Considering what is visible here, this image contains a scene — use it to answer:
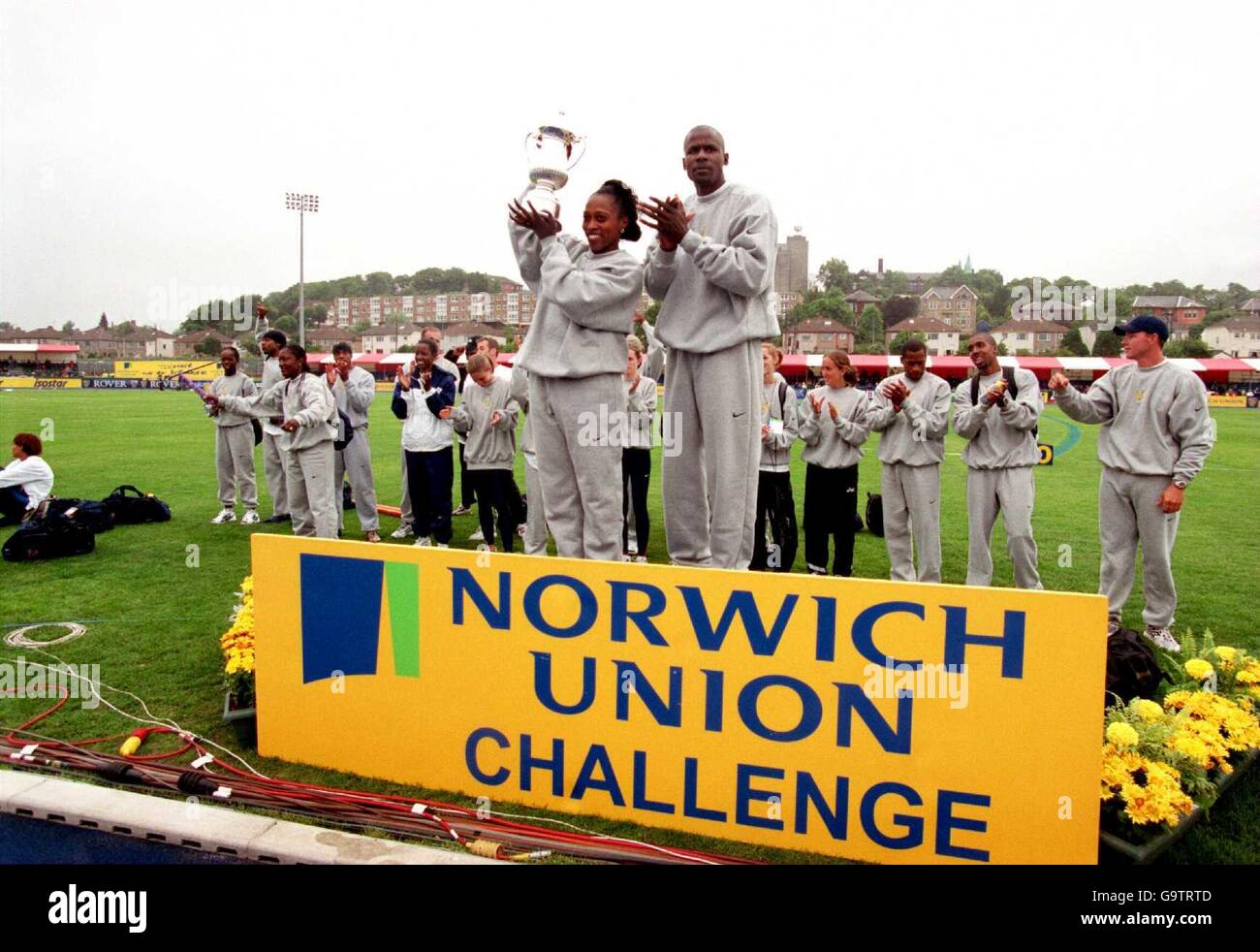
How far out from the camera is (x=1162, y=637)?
226 inches

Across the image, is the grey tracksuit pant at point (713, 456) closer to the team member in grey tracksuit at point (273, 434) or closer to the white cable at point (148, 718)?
the white cable at point (148, 718)

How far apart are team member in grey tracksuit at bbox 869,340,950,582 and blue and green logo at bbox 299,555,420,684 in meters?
4.09

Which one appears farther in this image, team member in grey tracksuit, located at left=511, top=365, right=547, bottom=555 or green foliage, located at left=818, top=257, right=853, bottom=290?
green foliage, located at left=818, top=257, right=853, bottom=290

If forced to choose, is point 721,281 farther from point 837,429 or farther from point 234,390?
point 234,390

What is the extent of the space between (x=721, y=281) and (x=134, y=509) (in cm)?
968

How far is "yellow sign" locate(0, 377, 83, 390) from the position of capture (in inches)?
2335

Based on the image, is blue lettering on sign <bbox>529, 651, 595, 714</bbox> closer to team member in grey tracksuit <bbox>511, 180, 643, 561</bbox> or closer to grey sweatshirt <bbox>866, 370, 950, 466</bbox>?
team member in grey tracksuit <bbox>511, 180, 643, 561</bbox>

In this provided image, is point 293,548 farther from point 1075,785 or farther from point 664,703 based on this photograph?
point 1075,785

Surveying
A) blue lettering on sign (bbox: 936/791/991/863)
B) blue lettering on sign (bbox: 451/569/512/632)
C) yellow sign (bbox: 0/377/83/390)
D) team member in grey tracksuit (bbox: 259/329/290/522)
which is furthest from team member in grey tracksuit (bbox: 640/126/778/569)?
yellow sign (bbox: 0/377/83/390)

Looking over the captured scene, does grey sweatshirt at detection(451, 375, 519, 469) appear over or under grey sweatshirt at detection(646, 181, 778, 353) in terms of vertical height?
under

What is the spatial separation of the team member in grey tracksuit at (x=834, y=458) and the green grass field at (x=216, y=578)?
2.47 feet

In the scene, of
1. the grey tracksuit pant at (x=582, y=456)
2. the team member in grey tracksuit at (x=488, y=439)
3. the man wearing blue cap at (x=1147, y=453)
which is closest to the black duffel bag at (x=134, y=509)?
the team member in grey tracksuit at (x=488, y=439)

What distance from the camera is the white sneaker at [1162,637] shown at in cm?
564
